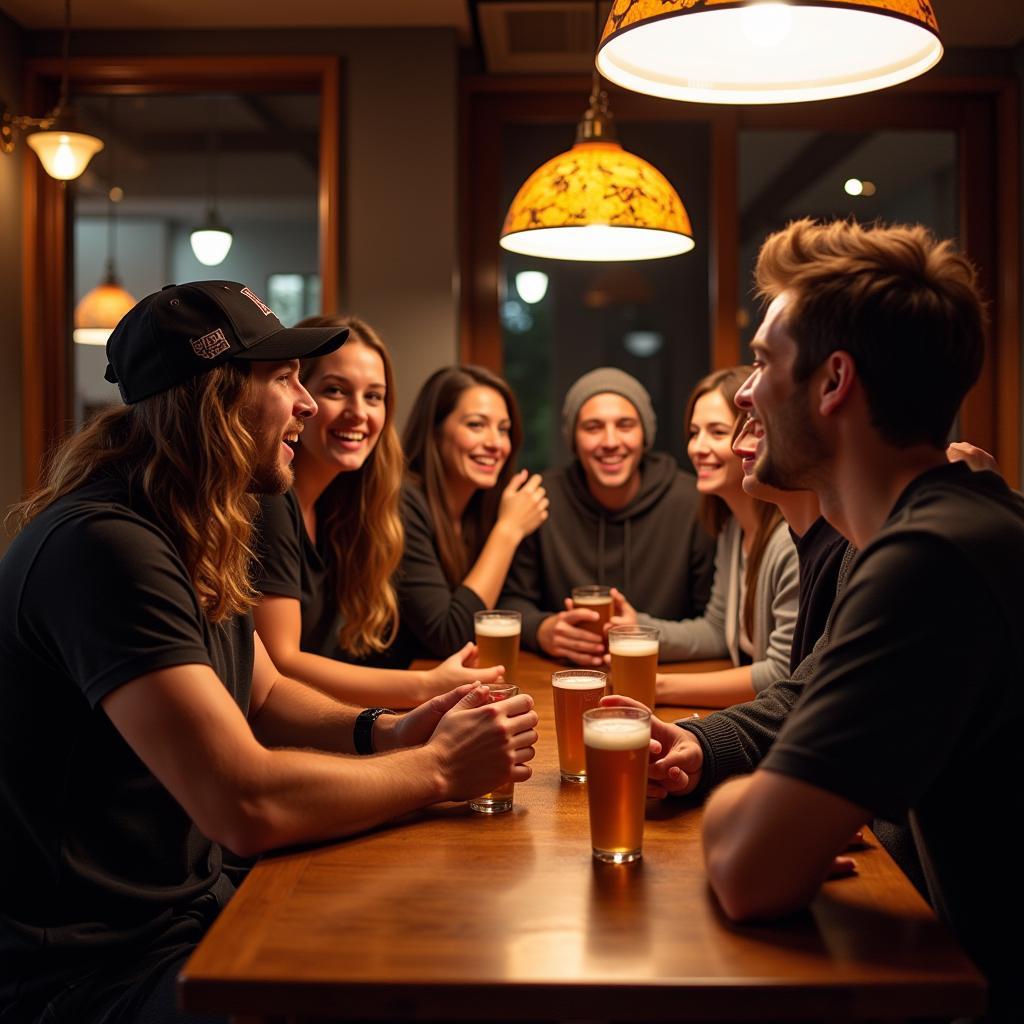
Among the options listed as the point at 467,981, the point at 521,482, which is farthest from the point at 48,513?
the point at 521,482

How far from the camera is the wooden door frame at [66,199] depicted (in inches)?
160

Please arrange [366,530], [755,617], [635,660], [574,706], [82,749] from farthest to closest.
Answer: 1. [366,530]
2. [755,617]
3. [635,660]
4. [574,706]
5. [82,749]

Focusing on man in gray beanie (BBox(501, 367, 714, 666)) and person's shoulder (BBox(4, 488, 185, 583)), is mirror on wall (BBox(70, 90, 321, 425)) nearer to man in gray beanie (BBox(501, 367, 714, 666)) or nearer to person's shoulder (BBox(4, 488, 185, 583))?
man in gray beanie (BBox(501, 367, 714, 666))

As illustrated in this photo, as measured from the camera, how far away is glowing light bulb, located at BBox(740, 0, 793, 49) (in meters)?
1.61

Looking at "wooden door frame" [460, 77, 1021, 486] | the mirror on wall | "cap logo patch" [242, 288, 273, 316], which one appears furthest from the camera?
the mirror on wall

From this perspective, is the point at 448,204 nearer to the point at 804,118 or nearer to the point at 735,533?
the point at 804,118

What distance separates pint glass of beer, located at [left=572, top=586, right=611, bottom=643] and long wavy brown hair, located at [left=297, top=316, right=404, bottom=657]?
18.9 inches

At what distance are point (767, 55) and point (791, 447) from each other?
2.17 feet

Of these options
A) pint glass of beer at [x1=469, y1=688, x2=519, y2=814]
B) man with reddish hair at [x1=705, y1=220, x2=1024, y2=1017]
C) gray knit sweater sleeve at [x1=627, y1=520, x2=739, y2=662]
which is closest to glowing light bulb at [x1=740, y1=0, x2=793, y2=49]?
man with reddish hair at [x1=705, y1=220, x2=1024, y2=1017]

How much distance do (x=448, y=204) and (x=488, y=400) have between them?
105 centimetres

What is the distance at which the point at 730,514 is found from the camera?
3.04m

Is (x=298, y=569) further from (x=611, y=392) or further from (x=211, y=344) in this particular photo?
(x=611, y=392)

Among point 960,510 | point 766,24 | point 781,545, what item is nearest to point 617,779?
point 960,510

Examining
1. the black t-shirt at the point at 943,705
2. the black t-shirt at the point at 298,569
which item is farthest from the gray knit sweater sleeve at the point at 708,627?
the black t-shirt at the point at 943,705
